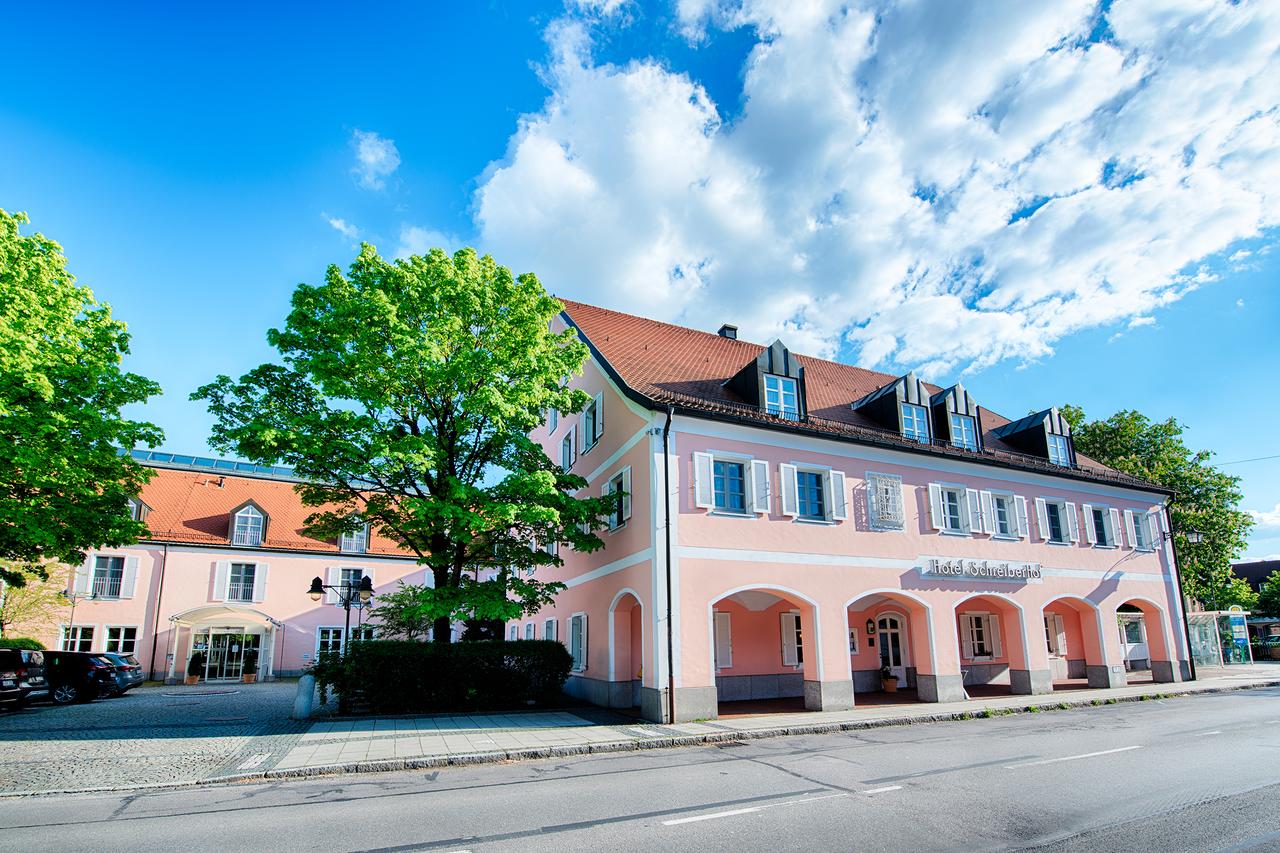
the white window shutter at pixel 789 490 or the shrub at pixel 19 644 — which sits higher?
the white window shutter at pixel 789 490

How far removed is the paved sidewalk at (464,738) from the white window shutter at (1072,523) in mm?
5855

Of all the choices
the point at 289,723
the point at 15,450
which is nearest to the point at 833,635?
the point at 289,723

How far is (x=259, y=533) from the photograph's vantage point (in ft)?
111

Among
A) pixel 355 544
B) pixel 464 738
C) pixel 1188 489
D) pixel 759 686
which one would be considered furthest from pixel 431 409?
pixel 1188 489

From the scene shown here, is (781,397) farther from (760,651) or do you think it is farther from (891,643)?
(891,643)

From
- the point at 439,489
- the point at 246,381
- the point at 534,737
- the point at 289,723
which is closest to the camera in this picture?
the point at 534,737

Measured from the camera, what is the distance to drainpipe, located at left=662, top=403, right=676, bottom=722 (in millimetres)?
15000

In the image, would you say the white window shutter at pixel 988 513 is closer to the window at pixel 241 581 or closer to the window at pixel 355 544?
the window at pixel 355 544

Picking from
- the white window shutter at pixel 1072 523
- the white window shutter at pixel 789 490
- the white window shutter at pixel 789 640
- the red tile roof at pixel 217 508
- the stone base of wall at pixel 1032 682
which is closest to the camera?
the white window shutter at pixel 789 490

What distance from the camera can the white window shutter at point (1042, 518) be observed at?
22547 mm

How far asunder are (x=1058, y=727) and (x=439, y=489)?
1484cm

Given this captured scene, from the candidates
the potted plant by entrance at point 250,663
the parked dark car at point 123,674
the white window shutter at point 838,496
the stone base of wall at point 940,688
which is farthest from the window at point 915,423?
the potted plant by entrance at point 250,663

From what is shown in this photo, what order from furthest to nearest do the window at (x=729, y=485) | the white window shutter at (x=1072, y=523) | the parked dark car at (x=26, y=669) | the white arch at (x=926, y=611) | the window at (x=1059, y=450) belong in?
1. the window at (x=1059, y=450)
2. the white window shutter at (x=1072, y=523)
3. the white arch at (x=926, y=611)
4. the parked dark car at (x=26, y=669)
5. the window at (x=729, y=485)

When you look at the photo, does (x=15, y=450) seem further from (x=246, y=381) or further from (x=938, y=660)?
(x=938, y=660)
